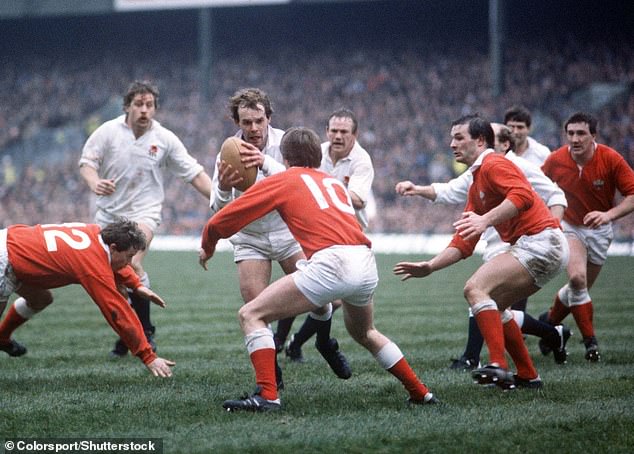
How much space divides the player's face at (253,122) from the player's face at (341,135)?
133cm

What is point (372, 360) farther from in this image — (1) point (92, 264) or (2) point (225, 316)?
(2) point (225, 316)

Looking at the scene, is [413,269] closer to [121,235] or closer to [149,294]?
[149,294]

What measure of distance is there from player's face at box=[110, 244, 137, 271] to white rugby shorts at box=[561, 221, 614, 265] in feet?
13.8

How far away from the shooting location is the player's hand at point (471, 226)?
5953mm

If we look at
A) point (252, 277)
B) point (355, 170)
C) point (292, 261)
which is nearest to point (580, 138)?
point (355, 170)

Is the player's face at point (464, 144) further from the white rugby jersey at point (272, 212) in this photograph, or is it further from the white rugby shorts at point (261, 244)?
the white rugby shorts at point (261, 244)

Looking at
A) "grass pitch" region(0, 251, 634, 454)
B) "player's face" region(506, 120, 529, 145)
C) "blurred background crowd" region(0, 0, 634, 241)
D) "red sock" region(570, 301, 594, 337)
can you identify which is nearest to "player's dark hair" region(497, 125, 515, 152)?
"player's face" region(506, 120, 529, 145)

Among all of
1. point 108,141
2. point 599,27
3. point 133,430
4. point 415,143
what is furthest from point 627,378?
point 599,27

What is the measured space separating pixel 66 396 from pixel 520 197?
129 inches

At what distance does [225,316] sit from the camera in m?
11.5

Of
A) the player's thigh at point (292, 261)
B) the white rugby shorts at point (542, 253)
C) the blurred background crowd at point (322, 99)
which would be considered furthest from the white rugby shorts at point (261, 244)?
the blurred background crowd at point (322, 99)

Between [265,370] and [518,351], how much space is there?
1.94 metres

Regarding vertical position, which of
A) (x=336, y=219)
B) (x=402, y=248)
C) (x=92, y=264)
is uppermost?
(x=336, y=219)

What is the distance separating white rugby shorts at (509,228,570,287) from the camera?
20.8 feet
